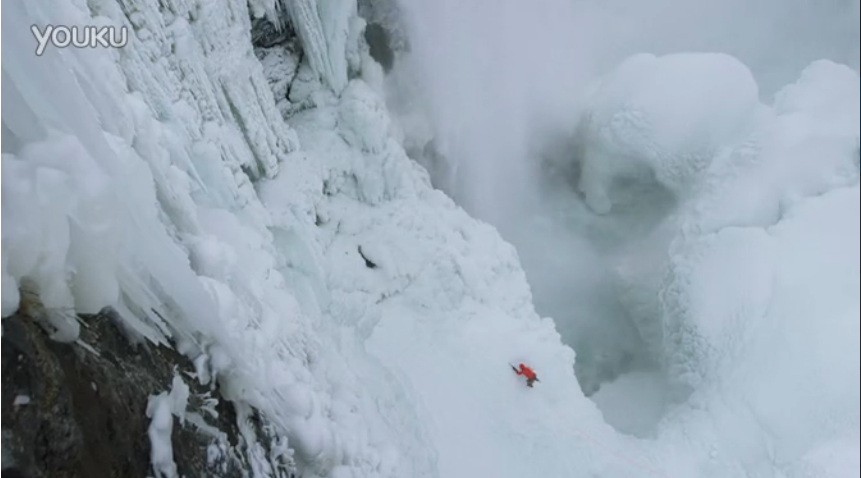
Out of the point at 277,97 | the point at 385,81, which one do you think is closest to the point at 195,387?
the point at 277,97

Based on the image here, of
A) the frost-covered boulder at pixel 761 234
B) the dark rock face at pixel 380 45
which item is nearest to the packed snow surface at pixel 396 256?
the frost-covered boulder at pixel 761 234

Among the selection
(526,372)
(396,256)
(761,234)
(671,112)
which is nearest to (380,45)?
(396,256)

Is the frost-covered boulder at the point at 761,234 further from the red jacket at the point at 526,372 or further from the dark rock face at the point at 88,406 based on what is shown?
the dark rock face at the point at 88,406

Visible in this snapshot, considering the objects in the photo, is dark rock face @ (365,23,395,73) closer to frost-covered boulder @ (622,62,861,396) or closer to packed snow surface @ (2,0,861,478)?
packed snow surface @ (2,0,861,478)

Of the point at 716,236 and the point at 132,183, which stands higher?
the point at 132,183

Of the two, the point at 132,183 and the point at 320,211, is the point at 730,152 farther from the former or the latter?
the point at 132,183

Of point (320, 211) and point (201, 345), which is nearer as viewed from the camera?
point (201, 345)
